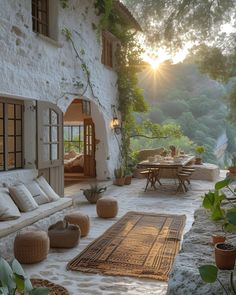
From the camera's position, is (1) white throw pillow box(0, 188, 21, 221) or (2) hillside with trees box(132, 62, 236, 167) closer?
(1) white throw pillow box(0, 188, 21, 221)

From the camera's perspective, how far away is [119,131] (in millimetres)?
10961

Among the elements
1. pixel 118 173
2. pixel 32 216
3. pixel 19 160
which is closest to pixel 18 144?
pixel 19 160

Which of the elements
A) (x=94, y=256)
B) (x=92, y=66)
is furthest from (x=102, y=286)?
(x=92, y=66)

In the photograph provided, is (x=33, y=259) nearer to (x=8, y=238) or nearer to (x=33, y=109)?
(x=8, y=238)

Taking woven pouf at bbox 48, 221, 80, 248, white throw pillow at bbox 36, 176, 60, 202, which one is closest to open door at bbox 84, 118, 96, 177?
white throw pillow at bbox 36, 176, 60, 202

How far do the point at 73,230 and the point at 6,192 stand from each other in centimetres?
111

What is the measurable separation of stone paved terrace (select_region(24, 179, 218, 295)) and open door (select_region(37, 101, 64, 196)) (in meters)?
0.84

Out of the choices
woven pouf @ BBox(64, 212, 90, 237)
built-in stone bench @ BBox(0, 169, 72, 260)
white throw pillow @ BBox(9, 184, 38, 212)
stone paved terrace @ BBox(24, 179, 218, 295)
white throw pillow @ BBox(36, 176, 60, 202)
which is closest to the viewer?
stone paved terrace @ BBox(24, 179, 218, 295)

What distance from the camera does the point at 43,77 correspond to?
6320mm

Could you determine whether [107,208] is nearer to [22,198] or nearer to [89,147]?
[22,198]

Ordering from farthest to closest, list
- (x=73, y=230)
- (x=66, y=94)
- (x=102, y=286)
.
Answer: (x=66, y=94) → (x=73, y=230) → (x=102, y=286)

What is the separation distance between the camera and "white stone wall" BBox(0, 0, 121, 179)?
5.41 meters

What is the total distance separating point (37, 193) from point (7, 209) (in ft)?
3.17

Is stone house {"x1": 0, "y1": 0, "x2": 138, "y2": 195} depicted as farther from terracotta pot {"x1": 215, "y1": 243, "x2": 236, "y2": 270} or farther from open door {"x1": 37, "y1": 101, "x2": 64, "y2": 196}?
terracotta pot {"x1": 215, "y1": 243, "x2": 236, "y2": 270}
